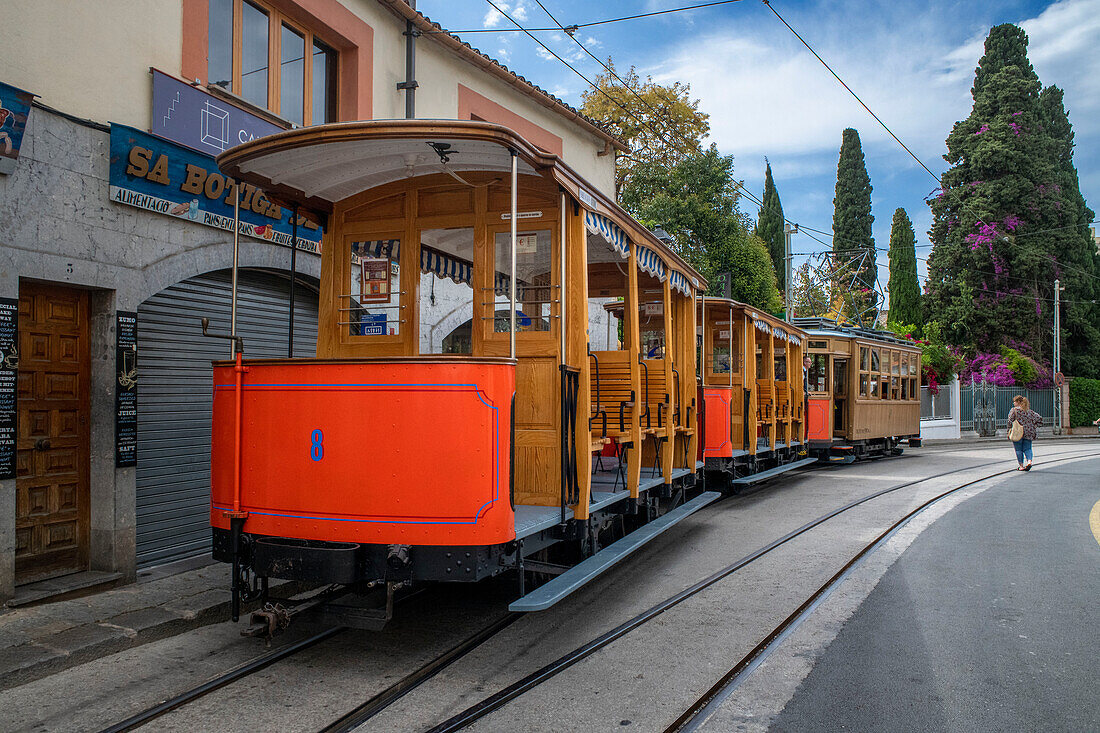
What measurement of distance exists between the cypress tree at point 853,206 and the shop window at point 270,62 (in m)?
38.7

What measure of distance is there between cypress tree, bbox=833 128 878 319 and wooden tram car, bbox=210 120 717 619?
40.0 m

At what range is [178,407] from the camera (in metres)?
7.24

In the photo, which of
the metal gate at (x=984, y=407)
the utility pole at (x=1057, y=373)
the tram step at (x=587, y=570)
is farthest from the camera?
the utility pole at (x=1057, y=373)

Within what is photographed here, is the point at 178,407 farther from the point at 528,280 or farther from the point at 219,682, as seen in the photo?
the point at 528,280

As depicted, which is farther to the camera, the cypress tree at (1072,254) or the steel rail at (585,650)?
the cypress tree at (1072,254)

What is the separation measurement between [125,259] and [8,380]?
1373 mm

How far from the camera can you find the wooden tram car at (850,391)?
16000 millimetres

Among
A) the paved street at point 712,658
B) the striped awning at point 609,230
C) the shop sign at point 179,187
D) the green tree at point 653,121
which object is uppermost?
the green tree at point 653,121

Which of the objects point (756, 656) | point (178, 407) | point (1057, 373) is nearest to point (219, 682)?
point (756, 656)

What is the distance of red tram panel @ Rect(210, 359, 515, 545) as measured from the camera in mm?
4184

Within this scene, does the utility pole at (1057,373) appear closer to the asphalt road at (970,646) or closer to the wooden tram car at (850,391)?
the wooden tram car at (850,391)

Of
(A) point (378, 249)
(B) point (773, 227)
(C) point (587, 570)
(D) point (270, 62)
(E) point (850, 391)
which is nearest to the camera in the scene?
(C) point (587, 570)

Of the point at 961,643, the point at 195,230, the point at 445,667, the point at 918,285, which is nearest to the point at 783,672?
the point at 961,643

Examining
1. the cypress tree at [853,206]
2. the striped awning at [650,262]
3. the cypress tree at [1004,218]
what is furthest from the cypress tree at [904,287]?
the striped awning at [650,262]
